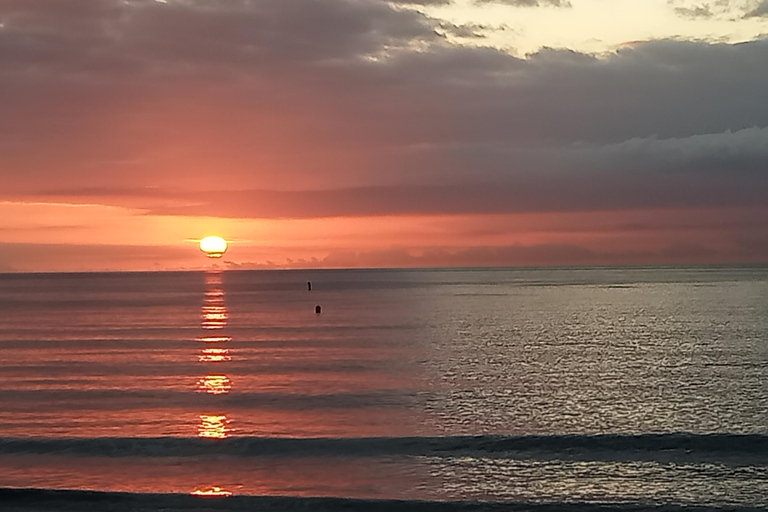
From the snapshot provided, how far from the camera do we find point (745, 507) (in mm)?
18547

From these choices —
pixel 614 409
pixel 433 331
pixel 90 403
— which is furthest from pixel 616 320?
pixel 90 403

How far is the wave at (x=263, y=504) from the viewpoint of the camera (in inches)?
730

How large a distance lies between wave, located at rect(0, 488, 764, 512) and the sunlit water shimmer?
7 centimetres

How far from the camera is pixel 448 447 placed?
24750 millimetres

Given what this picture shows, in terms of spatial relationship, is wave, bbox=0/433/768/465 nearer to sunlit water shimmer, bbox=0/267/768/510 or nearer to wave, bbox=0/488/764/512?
sunlit water shimmer, bbox=0/267/768/510

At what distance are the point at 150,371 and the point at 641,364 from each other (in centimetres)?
2654

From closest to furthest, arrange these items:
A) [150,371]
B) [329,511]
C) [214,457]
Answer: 1. [329,511]
2. [214,457]
3. [150,371]

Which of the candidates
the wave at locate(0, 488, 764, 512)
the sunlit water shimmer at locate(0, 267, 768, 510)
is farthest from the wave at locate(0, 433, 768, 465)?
the wave at locate(0, 488, 764, 512)

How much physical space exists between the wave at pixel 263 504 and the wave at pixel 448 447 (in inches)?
183

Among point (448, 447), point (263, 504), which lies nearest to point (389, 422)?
point (448, 447)

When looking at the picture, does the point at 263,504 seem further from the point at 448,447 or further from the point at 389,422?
the point at 389,422

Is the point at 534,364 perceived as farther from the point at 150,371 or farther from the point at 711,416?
the point at 150,371

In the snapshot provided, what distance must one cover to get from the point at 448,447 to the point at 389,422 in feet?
14.4

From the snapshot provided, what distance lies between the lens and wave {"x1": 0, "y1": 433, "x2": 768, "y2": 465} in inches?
942
